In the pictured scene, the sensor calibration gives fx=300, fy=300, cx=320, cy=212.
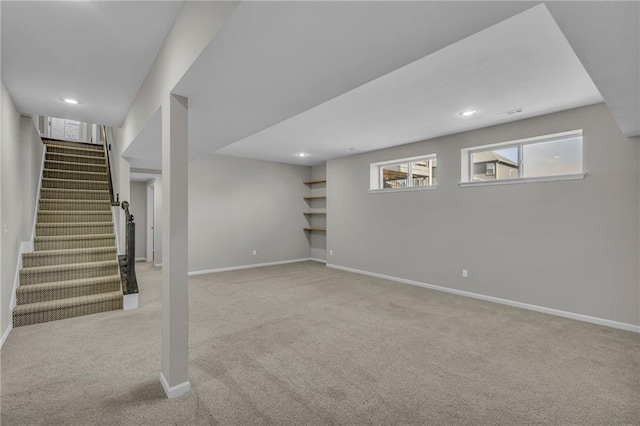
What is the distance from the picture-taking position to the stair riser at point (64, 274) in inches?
144

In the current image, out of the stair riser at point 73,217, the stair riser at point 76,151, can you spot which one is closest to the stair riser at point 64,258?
the stair riser at point 73,217

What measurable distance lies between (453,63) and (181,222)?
2.53 meters

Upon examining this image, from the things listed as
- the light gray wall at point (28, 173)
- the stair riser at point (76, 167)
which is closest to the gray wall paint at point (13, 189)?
the light gray wall at point (28, 173)

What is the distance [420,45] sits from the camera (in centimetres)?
153

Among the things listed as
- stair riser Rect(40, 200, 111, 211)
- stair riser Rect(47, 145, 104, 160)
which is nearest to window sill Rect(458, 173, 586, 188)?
stair riser Rect(40, 200, 111, 211)

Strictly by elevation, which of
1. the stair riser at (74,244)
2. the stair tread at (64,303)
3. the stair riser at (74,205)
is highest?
the stair riser at (74,205)

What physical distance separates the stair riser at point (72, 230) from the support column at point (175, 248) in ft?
11.5

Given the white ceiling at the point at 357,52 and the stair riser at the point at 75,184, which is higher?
the white ceiling at the point at 357,52

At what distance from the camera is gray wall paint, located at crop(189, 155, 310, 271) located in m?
6.29

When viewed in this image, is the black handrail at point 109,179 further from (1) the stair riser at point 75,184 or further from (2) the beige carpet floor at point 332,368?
(2) the beige carpet floor at point 332,368

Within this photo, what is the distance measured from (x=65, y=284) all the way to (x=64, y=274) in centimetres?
24

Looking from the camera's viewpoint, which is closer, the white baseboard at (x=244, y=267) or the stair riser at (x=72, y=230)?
the stair riser at (x=72, y=230)


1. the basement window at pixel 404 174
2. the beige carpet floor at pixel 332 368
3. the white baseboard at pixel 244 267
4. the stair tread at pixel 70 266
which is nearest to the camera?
the beige carpet floor at pixel 332 368

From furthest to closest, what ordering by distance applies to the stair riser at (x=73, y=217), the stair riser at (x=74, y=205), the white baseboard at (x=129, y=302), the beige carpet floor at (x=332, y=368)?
the stair riser at (x=74, y=205)
the stair riser at (x=73, y=217)
the white baseboard at (x=129, y=302)
the beige carpet floor at (x=332, y=368)
